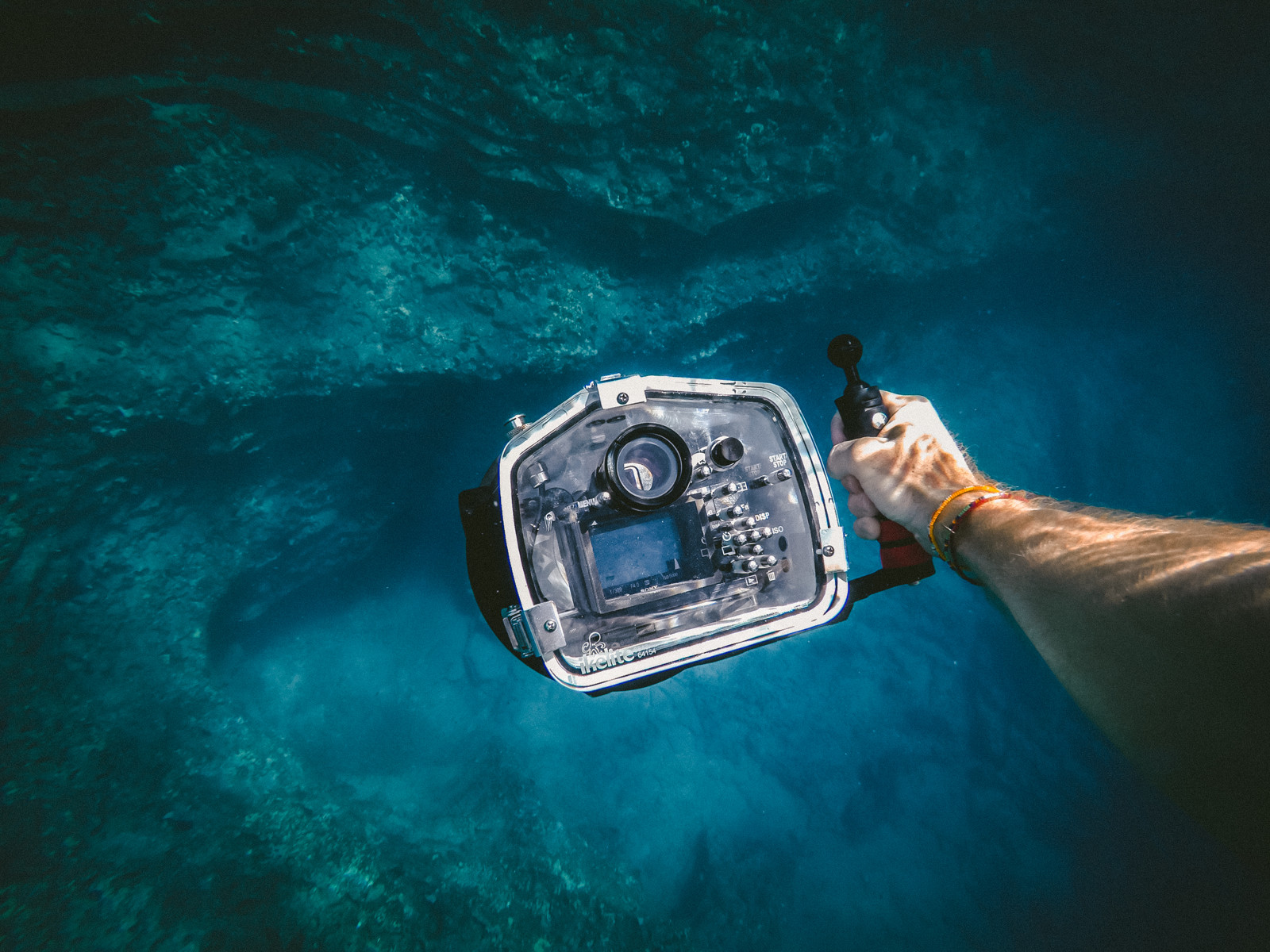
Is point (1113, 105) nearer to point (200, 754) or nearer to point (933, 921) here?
point (933, 921)

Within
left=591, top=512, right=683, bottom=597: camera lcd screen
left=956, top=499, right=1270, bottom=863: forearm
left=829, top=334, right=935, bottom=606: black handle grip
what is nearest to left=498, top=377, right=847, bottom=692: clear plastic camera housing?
left=591, top=512, right=683, bottom=597: camera lcd screen

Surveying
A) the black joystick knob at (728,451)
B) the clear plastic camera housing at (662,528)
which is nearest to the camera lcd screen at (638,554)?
the clear plastic camera housing at (662,528)

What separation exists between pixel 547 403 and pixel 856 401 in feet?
13.8

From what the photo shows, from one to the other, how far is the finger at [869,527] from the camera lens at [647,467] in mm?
790

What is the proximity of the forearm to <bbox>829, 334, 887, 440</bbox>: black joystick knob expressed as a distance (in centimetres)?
73

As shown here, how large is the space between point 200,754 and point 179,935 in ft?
4.69

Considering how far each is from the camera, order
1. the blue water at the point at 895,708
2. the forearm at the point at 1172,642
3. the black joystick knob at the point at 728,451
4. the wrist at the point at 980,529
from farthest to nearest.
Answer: the blue water at the point at 895,708 < the black joystick knob at the point at 728,451 < the wrist at the point at 980,529 < the forearm at the point at 1172,642

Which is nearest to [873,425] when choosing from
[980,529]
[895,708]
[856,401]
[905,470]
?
[856,401]

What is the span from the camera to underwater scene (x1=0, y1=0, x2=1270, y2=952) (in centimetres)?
374

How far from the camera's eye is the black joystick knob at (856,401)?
195 cm

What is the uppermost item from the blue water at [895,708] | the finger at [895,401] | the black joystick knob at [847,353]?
the black joystick knob at [847,353]

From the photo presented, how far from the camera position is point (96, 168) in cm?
353

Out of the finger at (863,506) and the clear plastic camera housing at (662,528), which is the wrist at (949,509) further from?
the clear plastic camera housing at (662,528)

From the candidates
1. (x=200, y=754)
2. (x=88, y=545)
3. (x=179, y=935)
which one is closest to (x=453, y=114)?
(x=88, y=545)
